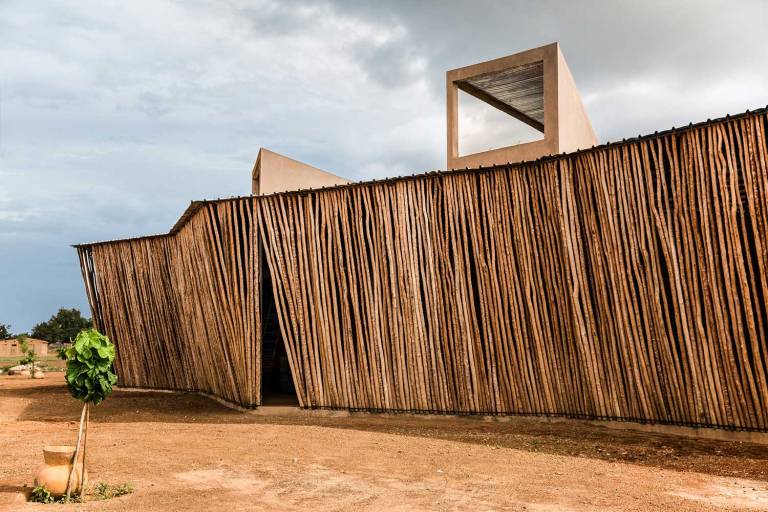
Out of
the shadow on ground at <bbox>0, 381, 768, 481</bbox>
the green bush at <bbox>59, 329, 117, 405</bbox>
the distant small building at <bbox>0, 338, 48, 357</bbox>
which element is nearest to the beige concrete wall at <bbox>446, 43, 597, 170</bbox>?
the shadow on ground at <bbox>0, 381, 768, 481</bbox>

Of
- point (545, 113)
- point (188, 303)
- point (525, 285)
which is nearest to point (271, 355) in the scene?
point (188, 303)

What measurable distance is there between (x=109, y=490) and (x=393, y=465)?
2.43 m

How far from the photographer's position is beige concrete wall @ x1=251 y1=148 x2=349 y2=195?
14039 mm

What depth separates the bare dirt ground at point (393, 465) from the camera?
189 inches

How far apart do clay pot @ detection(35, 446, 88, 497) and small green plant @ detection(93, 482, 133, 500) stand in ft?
0.52

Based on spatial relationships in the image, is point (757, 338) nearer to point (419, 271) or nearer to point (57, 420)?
point (419, 271)

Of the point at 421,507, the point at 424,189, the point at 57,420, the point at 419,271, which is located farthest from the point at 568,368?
the point at 57,420

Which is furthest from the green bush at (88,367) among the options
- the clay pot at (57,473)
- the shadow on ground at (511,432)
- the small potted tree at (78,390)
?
the shadow on ground at (511,432)

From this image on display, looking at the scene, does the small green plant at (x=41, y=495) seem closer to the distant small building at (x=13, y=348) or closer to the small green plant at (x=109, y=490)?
the small green plant at (x=109, y=490)

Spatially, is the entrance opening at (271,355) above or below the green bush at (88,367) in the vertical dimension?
below

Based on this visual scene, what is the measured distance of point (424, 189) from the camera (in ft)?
28.9

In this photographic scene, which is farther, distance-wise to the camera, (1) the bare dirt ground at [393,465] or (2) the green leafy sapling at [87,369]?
(2) the green leafy sapling at [87,369]

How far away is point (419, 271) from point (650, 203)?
3.06m

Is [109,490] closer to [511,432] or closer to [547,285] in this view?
[511,432]
